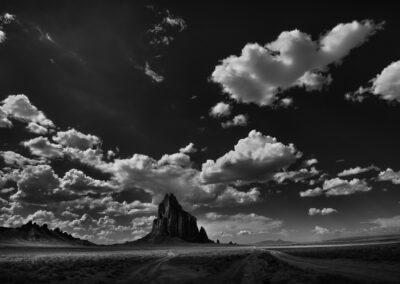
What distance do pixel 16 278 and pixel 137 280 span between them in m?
10.9

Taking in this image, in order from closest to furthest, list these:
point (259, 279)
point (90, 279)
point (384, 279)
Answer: point (384, 279) → point (259, 279) → point (90, 279)

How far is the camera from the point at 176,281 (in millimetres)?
25188

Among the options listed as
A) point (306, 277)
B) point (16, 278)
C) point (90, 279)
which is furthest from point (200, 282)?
point (16, 278)

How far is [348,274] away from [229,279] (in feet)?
31.8

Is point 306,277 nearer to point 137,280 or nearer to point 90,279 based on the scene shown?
point 137,280

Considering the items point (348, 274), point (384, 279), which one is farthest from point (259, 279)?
point (384, 279)

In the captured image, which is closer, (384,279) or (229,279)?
(384,279)

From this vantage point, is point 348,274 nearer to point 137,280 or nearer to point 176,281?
point 176,281

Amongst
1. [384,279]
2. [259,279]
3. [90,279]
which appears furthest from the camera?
[90,279]

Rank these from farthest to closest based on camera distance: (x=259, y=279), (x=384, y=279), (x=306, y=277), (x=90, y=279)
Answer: (x=90, y=279) → (x=259, y=279) → (x=306, y=277) → (x=384, y=279)

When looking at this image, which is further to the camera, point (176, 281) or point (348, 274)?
point (176, 281)

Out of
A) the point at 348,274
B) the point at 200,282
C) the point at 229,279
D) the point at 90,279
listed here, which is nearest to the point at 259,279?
the point at 229,279

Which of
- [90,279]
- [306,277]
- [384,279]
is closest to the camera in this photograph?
[384,279]

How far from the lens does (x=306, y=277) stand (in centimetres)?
2283
